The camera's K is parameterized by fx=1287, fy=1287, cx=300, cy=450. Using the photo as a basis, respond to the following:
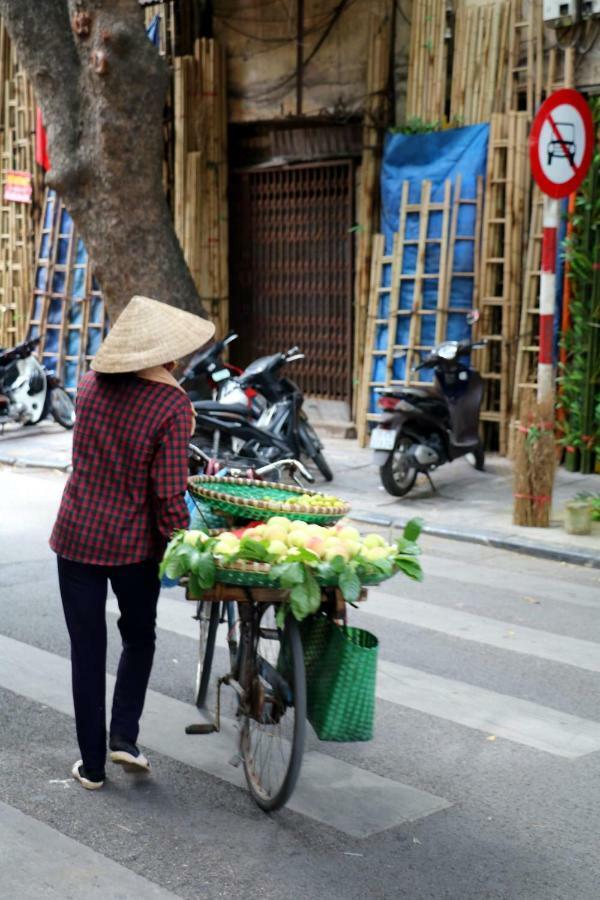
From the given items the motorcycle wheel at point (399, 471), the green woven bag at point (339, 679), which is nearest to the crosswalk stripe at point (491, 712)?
the green woven bag at point (339, 679)

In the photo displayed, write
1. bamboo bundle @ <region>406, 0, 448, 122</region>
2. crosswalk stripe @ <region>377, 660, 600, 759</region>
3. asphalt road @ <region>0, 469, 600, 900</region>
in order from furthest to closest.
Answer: bamboo bundle @ <region>406, 0, 448, 122</region>, crosswalk stripe @ <region>377, 660, 600, 759</region>, asphalt road @ <region>0, 469, 600, 900</region>

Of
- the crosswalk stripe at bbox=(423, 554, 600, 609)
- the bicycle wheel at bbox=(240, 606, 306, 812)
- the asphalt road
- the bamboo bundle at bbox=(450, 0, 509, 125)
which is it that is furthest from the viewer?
the bamboo bundle at bbox=(450, 0, 509, 125)

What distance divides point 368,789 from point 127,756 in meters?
0.93

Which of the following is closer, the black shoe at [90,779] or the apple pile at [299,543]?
the apple pile at [299,543]

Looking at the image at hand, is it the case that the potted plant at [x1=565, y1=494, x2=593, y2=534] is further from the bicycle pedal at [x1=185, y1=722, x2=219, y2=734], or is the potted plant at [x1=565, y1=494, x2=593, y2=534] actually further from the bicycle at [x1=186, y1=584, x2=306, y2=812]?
the bicycle at [x1=186, y1=584, x2=306, y2=812]

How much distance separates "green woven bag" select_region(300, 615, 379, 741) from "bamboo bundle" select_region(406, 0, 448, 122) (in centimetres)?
1001

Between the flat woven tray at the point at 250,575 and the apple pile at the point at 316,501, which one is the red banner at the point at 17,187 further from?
the flat woven tray at the point at 250,575

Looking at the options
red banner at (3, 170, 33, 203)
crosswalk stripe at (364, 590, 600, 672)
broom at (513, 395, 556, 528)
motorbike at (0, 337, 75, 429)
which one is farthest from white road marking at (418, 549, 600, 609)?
red banner at (3, 170, 33, 203)

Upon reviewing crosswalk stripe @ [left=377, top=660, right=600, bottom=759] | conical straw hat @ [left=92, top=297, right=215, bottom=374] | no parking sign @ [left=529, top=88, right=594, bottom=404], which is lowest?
crosswalk stripe @ [left=377, top=660, right=600, bottom=759]


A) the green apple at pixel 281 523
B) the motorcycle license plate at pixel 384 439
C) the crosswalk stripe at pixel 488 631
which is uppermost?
the green apple at pixel 281 523

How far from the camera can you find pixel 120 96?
13.1 meters

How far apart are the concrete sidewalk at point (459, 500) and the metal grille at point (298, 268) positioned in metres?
1.32

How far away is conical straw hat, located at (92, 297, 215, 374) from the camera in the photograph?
469cm

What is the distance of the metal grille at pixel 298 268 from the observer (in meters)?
15.2
